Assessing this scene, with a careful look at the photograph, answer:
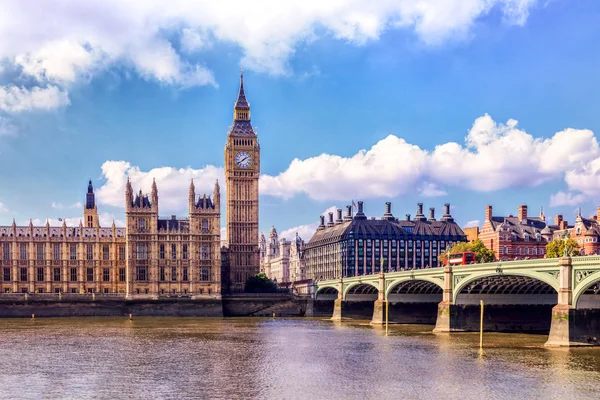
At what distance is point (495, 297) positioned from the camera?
99375mm

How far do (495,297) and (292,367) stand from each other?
40.2 metres

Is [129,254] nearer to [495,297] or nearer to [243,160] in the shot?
[243,160]

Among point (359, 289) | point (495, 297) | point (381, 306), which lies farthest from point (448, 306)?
point (359, 289)

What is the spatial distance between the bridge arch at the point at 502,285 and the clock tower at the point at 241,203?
280 feet

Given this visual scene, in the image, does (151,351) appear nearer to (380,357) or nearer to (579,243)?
(380,357)

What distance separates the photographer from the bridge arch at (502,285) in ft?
300

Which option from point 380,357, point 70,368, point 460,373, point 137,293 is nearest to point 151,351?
point 70,368

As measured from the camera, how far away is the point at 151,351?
256 feet

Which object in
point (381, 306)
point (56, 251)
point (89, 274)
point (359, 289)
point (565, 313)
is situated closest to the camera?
point (565, 313)

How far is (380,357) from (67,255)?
356 ft

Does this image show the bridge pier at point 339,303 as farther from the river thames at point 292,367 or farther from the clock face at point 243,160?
the clock face at point 243,160

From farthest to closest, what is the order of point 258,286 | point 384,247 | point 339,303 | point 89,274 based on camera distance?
1. point 384,247
2. point 258,286
3. point 89,274
4. point 339,303

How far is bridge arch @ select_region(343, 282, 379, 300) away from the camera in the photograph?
5487 inches

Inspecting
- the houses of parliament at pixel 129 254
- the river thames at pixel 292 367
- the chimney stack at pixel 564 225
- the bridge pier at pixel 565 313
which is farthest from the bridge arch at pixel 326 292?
the bridge pier at pixel 565 313
